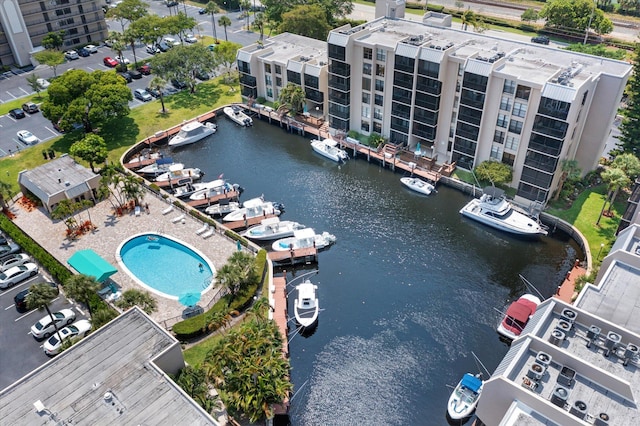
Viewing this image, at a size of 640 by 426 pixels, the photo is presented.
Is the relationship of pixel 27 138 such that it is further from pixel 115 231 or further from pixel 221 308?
pixel 221 308

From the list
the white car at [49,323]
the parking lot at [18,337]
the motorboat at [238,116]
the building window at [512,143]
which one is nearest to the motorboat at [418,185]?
the building window at [512,143]

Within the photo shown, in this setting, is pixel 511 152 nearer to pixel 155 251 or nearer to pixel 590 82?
pixel 590 82

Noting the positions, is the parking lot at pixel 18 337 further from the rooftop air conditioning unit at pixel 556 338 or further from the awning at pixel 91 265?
the rooftop air conditioning unit at pixel 556 338

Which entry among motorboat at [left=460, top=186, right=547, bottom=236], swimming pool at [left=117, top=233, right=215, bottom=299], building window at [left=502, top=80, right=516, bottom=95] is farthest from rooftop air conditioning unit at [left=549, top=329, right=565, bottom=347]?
building window at [left=502, top=80, right=516, bottom=95]

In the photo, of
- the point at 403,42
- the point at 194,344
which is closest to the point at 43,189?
the point at 194,344

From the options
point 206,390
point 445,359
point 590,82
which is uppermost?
point 590,82

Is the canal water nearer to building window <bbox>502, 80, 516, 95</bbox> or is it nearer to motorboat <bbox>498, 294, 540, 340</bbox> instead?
motorboat <bbox>498, 294, 540, 340</bbox>
